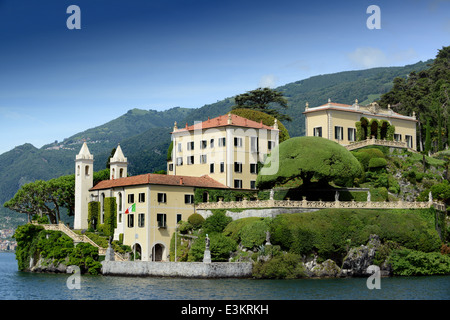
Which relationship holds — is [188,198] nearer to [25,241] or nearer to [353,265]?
[353,265]

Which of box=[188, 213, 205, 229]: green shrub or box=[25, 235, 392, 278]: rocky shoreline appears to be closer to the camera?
box=[25, 235, 392, 278]: rocky shoreline

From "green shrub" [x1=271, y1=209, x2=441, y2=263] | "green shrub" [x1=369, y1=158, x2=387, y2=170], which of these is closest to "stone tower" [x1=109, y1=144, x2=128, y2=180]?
"green shrub" [x1=271, y1=209, x2=441, y2=263]

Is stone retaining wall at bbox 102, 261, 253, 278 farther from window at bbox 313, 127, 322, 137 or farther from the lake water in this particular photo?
window at bbox 313, 127, 322, 137

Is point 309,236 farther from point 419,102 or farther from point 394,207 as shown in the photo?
point 419,102

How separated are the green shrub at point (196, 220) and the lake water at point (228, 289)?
10817 millimetres

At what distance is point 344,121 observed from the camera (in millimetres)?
86562

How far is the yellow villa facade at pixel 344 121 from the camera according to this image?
85562 mm

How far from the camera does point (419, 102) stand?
101938 millimetres

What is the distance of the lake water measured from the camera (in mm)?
44906

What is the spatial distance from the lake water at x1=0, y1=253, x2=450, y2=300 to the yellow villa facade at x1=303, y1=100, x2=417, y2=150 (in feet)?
101

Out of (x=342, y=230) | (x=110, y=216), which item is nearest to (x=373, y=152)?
(x=342, y=230)

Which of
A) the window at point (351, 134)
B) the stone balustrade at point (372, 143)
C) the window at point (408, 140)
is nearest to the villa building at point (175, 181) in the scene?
the stone balustrade at point (372, 143)

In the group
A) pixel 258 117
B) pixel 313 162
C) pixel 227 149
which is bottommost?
pixel 313 162

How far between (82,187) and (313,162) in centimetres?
2920
